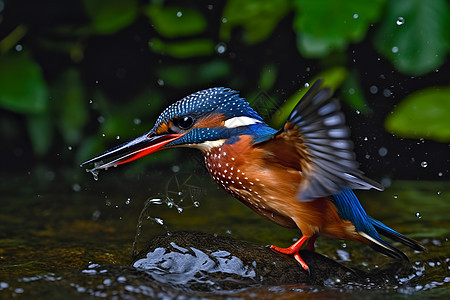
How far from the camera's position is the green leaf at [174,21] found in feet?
13.0

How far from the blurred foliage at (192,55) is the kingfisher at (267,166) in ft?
3.43

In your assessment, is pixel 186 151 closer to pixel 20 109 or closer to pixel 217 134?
pixel 20 109

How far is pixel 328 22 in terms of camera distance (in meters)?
3.21

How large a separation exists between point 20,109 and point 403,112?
213cm

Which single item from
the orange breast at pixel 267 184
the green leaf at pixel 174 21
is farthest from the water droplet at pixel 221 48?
the orange breast at pixel 267 184

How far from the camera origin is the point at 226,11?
357cm

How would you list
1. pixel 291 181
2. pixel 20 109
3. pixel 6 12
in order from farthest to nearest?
pixel 6 12, pixel 20 109, pixel 291 181

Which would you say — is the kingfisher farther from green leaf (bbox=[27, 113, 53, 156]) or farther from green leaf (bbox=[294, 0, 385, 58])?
green leaf (bbox=[27, 113, 53, 156])

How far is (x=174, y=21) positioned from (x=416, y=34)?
1441 millimetres

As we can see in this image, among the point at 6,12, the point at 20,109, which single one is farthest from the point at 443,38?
the point at 6,12

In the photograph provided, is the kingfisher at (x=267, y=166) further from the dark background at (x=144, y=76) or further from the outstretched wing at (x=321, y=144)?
the dark background at (x=144, y=76)

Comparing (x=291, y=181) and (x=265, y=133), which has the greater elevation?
(x=265, y=133)

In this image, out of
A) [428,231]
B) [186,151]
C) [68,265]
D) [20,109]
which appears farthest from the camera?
[186,151]

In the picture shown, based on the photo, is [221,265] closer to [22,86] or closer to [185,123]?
[185,123]
